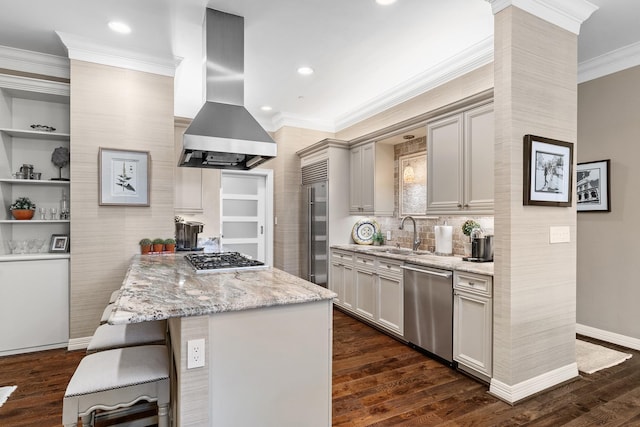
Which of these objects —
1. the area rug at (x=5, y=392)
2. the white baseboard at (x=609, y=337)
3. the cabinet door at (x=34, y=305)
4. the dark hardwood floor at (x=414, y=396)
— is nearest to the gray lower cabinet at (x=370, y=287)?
the dark hardwood floor at (x=414, y=396)

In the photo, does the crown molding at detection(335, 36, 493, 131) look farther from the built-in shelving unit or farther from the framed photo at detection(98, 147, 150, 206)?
the built-in shelving unit

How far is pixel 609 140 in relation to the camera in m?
3.46

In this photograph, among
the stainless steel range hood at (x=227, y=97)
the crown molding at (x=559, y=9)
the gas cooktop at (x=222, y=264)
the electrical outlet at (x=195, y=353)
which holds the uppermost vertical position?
the crown molding at (x=559, y=9)

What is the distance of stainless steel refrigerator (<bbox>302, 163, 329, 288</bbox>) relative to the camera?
4.82 meters

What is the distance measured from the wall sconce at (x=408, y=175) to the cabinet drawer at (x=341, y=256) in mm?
1198

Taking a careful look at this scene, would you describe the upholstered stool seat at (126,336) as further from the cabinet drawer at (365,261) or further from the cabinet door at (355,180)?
the cabinet door at (355,180)

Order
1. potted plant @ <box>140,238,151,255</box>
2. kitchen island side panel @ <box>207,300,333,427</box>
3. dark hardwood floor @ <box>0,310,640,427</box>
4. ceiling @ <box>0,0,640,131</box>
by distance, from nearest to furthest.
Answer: kitchen island side panel @ <box>207,300,333,427</box>, dark hardwood floor @ <box>0,310,640,427</box>, ceiling @ <box>0,0,640,131</box>, potted plant @ <box>140,238,151,255</box>

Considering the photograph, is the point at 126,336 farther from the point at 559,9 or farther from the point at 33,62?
the point at 559,9

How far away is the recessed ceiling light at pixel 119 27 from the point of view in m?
2.89

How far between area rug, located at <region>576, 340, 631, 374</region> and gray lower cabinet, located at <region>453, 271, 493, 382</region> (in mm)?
981

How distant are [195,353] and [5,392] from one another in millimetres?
Result: 2145

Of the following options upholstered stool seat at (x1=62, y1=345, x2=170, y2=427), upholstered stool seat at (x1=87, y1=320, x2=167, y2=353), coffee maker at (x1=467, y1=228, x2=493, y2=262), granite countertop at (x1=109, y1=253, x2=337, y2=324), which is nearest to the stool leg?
upholstered stool seat at (x1=62, y1=345, x2=170, y2=427)

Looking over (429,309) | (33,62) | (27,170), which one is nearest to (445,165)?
(429,309)

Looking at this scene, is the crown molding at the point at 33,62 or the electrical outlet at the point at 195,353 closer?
the electrical outlet at the point at 195,353
